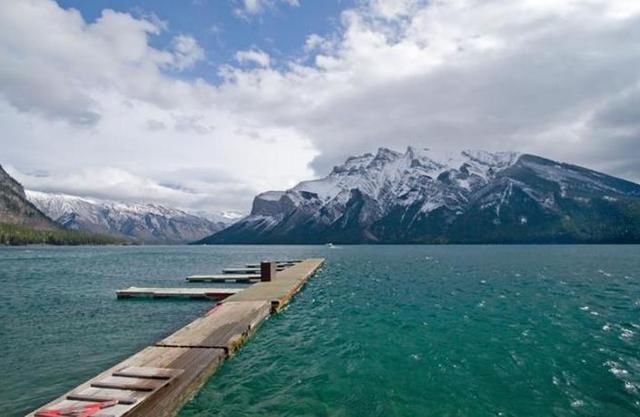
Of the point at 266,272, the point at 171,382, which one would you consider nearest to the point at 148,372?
the point at 171,382

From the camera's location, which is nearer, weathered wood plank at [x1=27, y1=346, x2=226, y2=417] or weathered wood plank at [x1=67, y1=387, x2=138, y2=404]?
weathered wood plank at [x1=27, y1=346, x2=226, y2=417]

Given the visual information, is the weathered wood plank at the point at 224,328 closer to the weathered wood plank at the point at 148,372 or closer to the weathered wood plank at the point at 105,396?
the weathered wood plank at the point at 148,372

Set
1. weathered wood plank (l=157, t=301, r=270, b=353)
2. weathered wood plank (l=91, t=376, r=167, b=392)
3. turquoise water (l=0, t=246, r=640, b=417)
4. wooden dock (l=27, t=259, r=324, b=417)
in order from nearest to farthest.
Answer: wooden dock (l=27, t=259, r=324, b=417), weathered wood plank (l=91, t=376, r=167, b=392), turquoise water (l=0, t=246, r=640, b=417), weathered wood plank (l=157, t=301, r=270, b=353)

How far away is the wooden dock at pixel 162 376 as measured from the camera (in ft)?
42.7

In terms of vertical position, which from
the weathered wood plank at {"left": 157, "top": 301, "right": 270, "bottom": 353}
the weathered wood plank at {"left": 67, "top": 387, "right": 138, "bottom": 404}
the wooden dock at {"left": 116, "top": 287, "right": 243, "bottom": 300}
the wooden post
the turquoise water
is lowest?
the turquoise water

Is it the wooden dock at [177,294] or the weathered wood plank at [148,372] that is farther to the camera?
the wooden dock at [177,294]

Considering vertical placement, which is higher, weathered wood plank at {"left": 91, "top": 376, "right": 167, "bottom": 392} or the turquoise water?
weathered wood plank at {"left": 91, "top": 376, "right": 167, "bottom": 392}

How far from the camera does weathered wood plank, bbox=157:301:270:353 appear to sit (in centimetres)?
2139

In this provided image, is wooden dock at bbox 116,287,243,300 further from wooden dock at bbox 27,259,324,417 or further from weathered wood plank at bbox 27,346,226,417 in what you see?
weathered wood plank at bbox 27,346,226,417

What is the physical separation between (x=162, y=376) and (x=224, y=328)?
Answer: 911cm

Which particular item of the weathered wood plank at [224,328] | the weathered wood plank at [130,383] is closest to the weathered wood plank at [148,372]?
the weathered wood plank at [130,383]

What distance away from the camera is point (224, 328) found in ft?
81.3

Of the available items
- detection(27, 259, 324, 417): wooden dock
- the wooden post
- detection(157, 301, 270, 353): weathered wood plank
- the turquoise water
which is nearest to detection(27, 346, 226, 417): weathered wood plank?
detection(27, 259, 324, 417): wooden dock

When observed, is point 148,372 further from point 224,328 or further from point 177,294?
point 177,294
